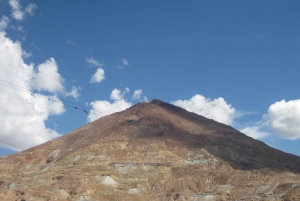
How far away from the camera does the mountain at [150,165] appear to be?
205ft

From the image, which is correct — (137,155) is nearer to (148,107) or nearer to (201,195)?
(201,195)

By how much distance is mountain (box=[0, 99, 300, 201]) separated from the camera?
6243 centimetres

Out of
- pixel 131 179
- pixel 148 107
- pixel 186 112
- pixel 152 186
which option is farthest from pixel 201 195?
pixel 186 112

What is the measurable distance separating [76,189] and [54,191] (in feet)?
12.2

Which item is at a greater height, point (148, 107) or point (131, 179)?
point (148, 107)

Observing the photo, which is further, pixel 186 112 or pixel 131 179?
pixel 186 112

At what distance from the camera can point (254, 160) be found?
8662cm

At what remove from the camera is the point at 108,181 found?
68.1m

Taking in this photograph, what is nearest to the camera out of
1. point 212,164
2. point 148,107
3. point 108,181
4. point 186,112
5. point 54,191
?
point 54,191

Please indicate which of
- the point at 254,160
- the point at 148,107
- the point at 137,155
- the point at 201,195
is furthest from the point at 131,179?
the point at 148,107

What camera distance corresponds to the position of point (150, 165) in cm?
7412

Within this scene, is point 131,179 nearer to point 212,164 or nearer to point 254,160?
point 212,164

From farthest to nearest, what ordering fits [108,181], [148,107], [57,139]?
[148,107] < [57,139] < [108,181]

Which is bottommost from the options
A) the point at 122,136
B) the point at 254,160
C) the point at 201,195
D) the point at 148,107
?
the point at 201,195
